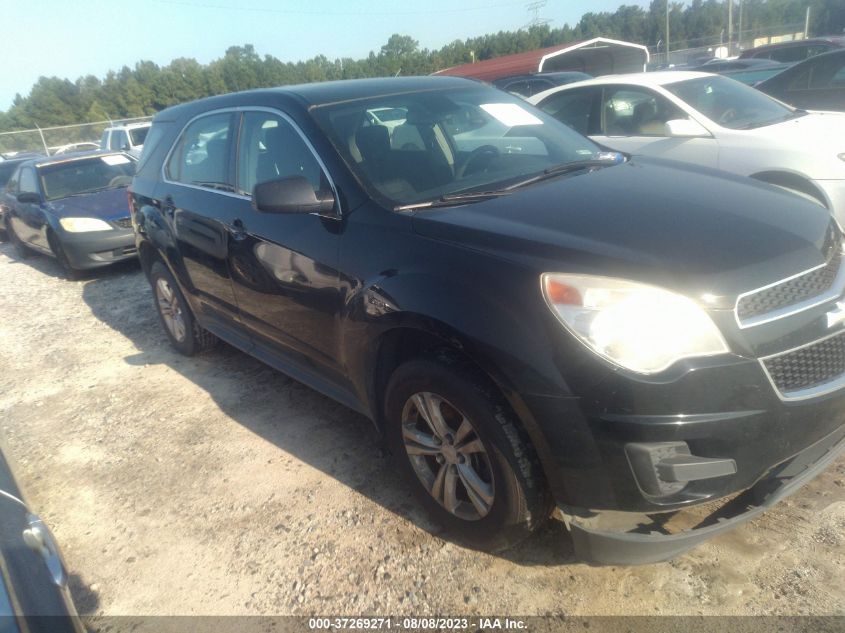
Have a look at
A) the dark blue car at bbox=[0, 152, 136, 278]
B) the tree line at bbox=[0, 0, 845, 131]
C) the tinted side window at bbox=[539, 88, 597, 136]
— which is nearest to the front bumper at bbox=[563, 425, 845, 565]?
the tinted side window at bbox=[539, 88, 597, 136]

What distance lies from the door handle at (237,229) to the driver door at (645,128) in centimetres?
392

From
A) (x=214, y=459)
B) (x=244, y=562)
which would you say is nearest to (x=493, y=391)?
(x=244, y=562)

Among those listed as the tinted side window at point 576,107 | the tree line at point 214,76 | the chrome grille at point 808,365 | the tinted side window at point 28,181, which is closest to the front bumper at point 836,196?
the tinted side window at point 576,107

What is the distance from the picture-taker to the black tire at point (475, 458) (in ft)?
7.25

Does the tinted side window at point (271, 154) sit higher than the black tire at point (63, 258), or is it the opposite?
the tinted side window at point (271, 154)

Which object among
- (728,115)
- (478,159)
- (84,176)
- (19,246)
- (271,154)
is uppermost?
(271,154)

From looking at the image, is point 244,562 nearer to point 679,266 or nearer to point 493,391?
point 493,391

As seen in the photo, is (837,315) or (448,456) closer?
(837,315)

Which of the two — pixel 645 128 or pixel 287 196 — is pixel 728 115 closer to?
pixel 645 128

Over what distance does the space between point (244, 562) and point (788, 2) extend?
90.2 metres

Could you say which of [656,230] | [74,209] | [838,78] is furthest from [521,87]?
[656,230]

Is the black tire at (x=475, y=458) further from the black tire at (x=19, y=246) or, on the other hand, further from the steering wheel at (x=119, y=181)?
the black tire at (x=19, y=246)

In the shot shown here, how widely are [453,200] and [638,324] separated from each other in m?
1.04

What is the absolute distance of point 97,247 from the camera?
7711mm
